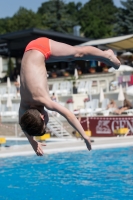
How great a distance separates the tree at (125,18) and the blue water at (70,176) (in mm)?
35602

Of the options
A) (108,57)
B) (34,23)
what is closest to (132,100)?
(108,57)

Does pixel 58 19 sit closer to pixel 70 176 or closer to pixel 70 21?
pixel 70 21

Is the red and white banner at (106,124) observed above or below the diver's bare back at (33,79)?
below

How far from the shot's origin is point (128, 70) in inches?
927

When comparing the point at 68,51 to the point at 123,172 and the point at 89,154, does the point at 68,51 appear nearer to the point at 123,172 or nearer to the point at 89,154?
the point at 123,172

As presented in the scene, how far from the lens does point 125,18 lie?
4900cm

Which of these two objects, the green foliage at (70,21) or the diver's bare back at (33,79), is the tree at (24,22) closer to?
the green foliage at (70,21)

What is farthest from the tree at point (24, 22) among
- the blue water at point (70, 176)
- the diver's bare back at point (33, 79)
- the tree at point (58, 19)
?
the diver's bare back at point (33, 79)

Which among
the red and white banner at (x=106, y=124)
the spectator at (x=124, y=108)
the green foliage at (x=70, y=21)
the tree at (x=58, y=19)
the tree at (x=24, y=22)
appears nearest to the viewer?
the red and white banner at (x=106, y=124)

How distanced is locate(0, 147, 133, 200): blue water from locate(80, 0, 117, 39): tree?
45.7 meters

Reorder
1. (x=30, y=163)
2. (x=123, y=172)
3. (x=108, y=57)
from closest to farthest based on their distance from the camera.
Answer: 1. (x=108, y=57)
2. (x=123, y=172)
3. (x=30, y=163)

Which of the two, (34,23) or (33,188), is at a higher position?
(34,23)

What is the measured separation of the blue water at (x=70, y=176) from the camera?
9156 millimetres

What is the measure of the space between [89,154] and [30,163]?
79.0 inches
